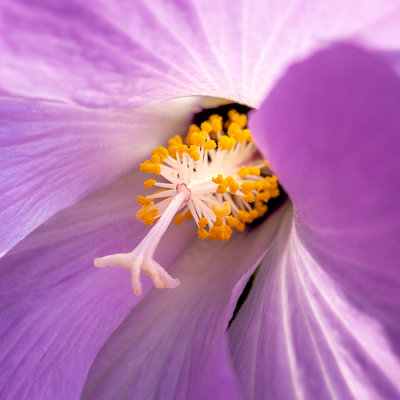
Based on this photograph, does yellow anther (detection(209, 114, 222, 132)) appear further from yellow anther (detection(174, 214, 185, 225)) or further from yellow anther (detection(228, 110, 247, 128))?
yellow anther (detection(174, 214, 185, 225))

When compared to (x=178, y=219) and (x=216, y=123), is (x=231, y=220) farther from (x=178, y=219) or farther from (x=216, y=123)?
(x=216, y=123)

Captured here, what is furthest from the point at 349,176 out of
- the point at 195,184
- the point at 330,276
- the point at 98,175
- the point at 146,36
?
the point at 98,175

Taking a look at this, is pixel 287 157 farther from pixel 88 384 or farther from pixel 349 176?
pixel 88 384

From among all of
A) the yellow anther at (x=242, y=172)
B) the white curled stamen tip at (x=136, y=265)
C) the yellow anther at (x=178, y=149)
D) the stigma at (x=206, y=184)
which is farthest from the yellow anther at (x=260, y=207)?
the white curled stamen tip at (x=136, y=265)

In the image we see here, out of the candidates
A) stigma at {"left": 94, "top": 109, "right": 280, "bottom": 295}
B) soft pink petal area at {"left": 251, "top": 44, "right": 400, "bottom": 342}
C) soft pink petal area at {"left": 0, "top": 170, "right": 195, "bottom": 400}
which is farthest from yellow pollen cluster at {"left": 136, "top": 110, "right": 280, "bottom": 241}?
soft pink petal area at {"left": 251, "top": 44, "right": 400, "bottom": 342}

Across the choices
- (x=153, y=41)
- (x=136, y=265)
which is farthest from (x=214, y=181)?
(x=153, y=41)

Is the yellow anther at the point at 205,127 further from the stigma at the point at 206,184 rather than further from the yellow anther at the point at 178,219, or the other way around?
the yellow anther at the point at 178,219
